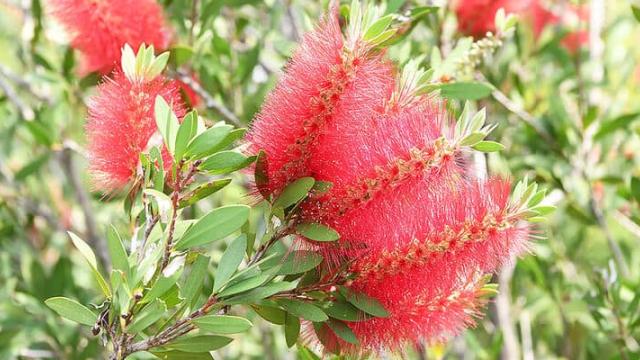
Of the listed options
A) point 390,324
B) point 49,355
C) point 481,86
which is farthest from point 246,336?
point 390,324

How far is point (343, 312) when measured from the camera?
3.56 ft

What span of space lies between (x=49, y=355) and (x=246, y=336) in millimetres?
694

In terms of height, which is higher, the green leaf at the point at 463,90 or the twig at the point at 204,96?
the green leaf at the point at 463,90

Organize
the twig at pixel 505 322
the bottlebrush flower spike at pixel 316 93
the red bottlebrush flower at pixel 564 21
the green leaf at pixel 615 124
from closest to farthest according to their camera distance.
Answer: the bottlebrush flower spike at pixel 316 93, the twig at pixel 505 322, the green leaf at pixel 615 124, the red bottlebrush flower at pixel 564 21

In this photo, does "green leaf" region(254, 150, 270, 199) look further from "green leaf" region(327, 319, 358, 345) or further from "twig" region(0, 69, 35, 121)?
"twig" region(0, 69, 35, 121)

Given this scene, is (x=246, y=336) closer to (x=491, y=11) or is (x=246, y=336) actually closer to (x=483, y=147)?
(x=491, y=11)

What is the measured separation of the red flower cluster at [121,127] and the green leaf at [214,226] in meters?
0.14

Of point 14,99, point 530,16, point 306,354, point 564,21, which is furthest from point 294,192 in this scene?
point 564,21

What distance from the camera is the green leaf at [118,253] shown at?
1000 mm

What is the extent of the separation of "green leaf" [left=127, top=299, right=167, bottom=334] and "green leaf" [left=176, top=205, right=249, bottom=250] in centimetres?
8

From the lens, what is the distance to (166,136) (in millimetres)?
1030

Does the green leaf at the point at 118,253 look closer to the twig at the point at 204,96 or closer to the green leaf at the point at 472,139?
the green leaf at the point at 472,139

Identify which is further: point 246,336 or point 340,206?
point 246,336

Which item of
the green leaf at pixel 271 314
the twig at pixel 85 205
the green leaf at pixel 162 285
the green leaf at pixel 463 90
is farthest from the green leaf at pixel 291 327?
the twig at pixel 85 205
